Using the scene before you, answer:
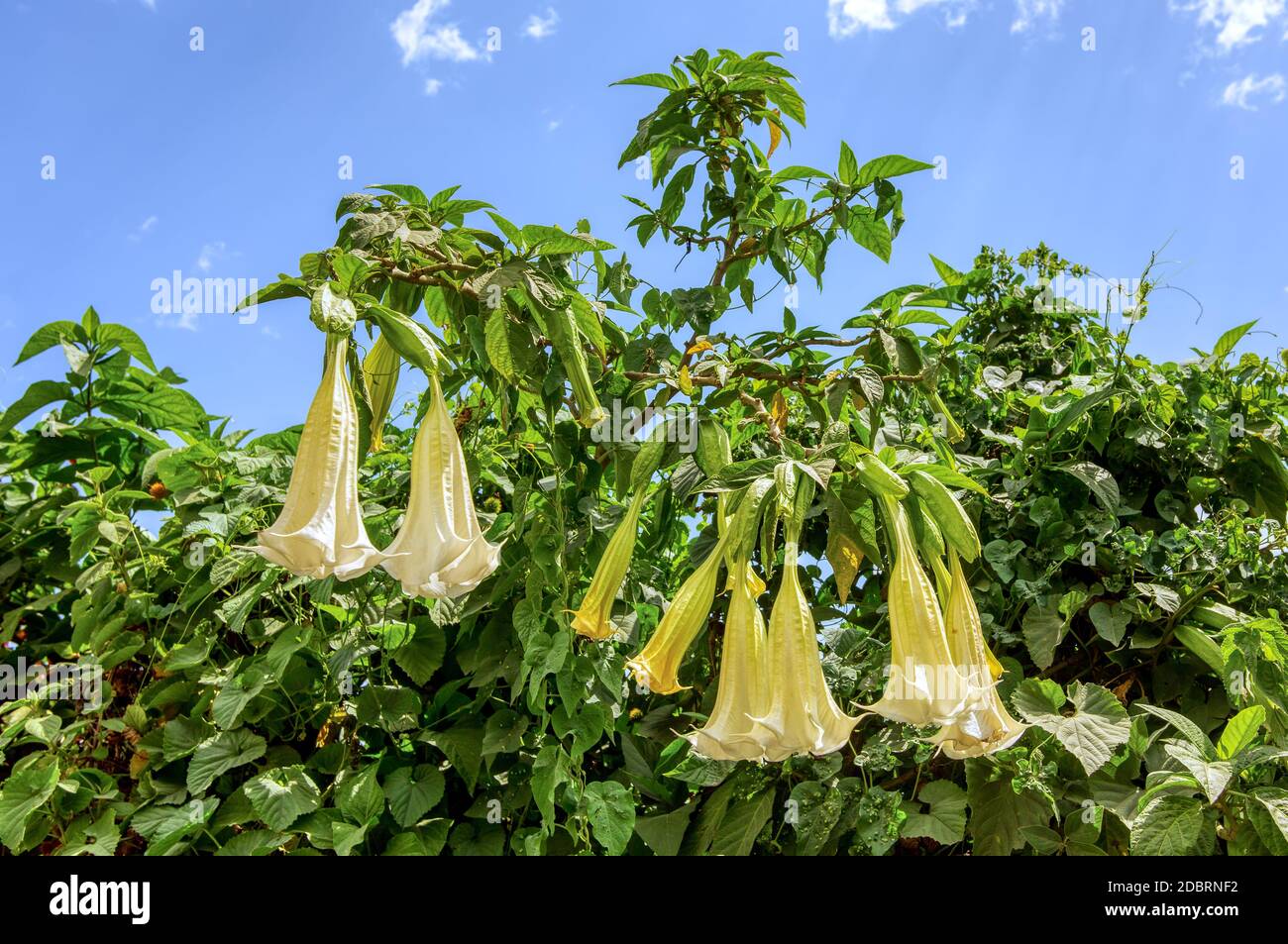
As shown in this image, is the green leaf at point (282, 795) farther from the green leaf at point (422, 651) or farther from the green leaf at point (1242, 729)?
the green leaf at point (1242, 729)

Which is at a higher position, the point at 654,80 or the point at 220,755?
the point at 654,80

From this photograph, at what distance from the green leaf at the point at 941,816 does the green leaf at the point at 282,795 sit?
955mm

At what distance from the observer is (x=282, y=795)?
165 centimetres

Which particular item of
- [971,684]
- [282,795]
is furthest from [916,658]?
[282,795]

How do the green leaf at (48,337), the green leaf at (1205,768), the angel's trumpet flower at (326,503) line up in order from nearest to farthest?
the angel's trumpet flower at (326,503) → the green leaf at (1205,768) → the green leaf at (48,337)

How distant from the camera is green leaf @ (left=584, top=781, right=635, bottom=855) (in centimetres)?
150

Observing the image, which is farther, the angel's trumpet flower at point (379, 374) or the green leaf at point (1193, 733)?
the green leaf at point (1193, 733)

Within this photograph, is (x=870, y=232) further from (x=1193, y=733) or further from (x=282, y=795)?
(x=282, y=795)

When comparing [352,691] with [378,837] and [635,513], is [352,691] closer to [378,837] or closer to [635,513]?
[378,837]

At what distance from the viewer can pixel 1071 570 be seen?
6.12 ft

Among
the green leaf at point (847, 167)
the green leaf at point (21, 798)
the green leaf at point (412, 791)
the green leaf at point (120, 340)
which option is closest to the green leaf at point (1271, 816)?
the green leaf at point (847, 167)

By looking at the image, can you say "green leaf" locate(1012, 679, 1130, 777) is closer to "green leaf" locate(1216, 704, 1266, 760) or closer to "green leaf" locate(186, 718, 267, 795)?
"green leaf" locate(1216, 704, 1266, 760)

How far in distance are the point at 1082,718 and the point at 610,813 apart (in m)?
0.74

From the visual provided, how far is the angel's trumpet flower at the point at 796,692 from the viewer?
1024 millimetres
